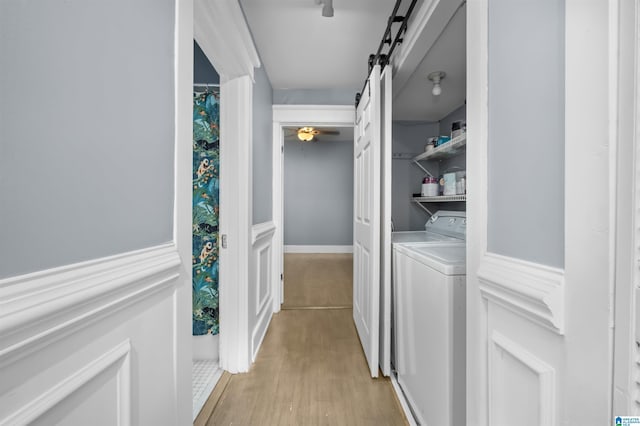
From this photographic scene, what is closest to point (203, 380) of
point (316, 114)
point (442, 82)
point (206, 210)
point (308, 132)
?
point (206, 210)

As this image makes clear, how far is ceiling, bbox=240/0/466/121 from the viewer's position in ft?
5.82

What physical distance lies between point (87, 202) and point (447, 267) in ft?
3.72

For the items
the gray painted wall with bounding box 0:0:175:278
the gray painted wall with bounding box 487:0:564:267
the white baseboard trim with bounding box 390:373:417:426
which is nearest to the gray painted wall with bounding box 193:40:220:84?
the gray painted wall with bounding box 0:0:175:278

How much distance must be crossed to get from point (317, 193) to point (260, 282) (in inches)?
182

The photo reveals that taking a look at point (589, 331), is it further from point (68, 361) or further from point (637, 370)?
point (68, 361)

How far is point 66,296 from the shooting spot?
0.51 meters

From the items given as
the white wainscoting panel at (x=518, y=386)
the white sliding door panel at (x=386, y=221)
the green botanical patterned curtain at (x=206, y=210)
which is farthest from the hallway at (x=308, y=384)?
the white wainscoting panel at (x=518, y=386)

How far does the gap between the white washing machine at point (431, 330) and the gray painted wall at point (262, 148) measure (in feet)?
3.93

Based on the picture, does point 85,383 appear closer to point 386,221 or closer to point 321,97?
point 386,221

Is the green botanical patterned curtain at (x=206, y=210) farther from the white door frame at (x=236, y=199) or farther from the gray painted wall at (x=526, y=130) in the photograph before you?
the gray painted wall at (x=526, y=130)

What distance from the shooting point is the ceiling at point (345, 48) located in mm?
1772

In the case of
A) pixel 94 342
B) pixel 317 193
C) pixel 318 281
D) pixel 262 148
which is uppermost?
pixel 262 148

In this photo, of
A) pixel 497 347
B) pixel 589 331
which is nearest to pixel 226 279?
pixel 497 347

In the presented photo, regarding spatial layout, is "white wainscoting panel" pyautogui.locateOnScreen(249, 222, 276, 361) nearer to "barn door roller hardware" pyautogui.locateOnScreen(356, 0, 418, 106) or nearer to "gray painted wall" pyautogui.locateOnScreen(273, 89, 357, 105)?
"gray painted wall" pyautogui.locateOnScreen(273, 89, 357, 105)
